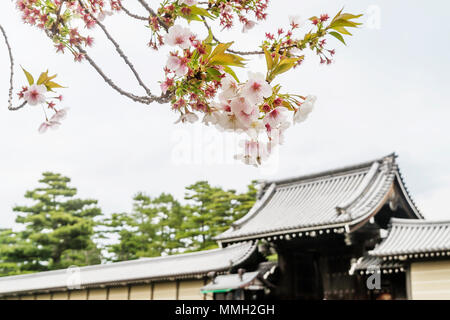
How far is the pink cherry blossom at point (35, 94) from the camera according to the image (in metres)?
1.64

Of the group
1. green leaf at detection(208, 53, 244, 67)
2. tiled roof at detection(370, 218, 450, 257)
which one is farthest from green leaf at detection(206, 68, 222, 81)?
tiled roof at detection(370, 218, 450, 257)

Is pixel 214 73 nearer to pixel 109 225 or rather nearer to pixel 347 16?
pixel 347 16

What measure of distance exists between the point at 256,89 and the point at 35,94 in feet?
2.72

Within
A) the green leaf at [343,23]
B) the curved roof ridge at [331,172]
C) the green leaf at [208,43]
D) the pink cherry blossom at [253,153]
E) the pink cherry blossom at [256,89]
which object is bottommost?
the pink cherry blossom at [253,153]

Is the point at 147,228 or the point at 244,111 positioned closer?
the point at 244,111

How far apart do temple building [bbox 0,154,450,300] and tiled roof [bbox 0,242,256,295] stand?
0.22 feet

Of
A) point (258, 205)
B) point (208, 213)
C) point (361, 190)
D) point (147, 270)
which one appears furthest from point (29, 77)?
point (208, 213)

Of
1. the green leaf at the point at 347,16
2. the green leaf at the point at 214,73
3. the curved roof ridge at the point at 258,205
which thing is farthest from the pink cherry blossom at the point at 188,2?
the curved roof ridge at the point at 258,205

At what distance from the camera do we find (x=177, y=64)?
1.48 metres

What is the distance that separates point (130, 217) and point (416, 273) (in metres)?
22.0

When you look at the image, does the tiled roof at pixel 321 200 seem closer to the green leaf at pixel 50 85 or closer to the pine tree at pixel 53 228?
the green leaf at pixel 50 85

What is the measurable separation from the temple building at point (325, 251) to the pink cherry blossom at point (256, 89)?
906 cm

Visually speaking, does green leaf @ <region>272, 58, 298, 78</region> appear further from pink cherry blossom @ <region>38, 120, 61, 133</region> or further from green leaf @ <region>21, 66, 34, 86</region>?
pink cherry blossom @ <region>38, 120, 61, 133</region>

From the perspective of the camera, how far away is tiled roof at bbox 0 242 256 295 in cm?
1287
